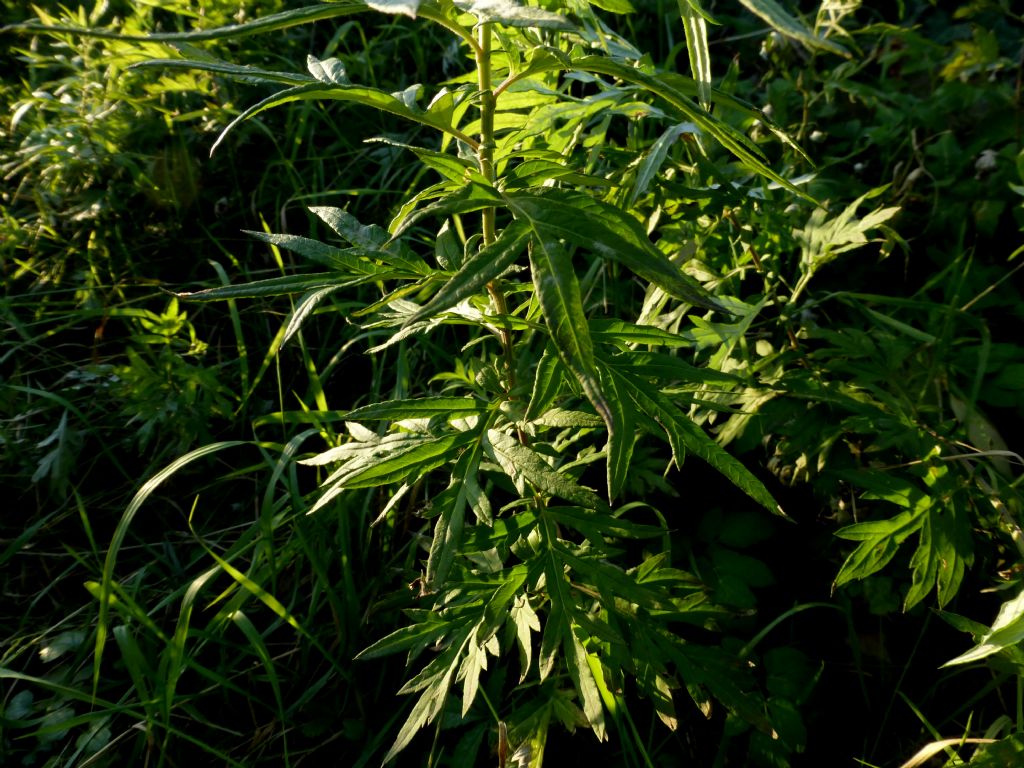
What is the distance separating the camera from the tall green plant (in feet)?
3.03

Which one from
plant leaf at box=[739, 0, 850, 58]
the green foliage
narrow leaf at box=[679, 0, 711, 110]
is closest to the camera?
plant leaf at box=[739, 0, 850, 58]

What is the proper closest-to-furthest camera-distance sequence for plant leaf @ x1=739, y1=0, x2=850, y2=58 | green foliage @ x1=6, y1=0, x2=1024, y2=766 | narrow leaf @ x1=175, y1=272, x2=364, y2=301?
plant leaf @ x1=739, y1=0, x2=850, y2=58
narrow leaf @ x1=175, y1=272, x2=364, y2=301
green foliage @ x1=6, y1=0, x2=1024, y2=766

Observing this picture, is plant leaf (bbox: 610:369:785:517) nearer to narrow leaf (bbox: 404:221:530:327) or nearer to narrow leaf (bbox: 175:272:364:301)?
narrow leaf (bbox: 404:221:530:327)

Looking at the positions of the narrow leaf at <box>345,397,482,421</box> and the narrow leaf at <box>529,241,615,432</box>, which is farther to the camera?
the narrow leaf at <box>345,397,482,421</box>

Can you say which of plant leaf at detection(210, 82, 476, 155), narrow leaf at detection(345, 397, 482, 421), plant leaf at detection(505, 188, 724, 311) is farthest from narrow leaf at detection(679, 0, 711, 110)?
narrow leaf at detection(345, 397, 482, 421)

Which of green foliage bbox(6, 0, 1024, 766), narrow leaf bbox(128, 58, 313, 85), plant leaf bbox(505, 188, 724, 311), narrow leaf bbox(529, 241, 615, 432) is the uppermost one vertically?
narrow leaf bbox(128, 58, 313, 85)

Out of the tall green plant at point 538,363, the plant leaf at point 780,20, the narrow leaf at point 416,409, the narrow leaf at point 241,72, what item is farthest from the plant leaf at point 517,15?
the narrow leaf at point 416,409

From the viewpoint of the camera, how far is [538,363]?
4.36 ft

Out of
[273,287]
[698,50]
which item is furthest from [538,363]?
[698,50]

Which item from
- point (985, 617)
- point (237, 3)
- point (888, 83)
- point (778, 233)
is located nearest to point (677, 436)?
point (778, 233)

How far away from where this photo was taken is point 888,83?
2510mm

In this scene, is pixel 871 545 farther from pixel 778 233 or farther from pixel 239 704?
pixel 239 704

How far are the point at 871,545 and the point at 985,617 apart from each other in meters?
0.44

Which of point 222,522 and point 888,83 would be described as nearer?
point 222,522
